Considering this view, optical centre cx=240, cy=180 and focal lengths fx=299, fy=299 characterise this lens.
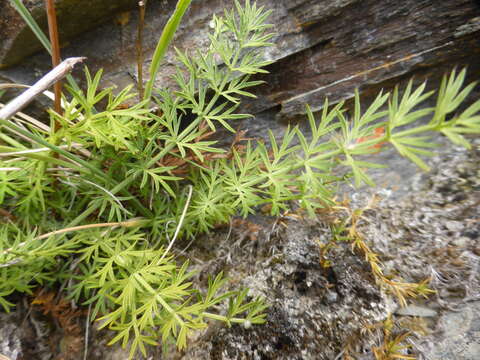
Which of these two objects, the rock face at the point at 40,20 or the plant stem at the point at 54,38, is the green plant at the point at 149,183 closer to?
the plant stem at the point at 54,38

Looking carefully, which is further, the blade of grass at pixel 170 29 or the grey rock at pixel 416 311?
the grey rock at pixel 416 311

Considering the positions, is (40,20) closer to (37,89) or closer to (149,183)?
(37,89)

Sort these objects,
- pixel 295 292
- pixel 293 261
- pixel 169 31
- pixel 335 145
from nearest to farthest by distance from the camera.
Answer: pixel 335 145
pixel 169 31
pixel 295 292
pixel 293 261

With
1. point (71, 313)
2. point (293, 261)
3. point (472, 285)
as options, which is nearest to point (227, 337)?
point (293, 261)

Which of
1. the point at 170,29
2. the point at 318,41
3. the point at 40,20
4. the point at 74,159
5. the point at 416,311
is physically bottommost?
the point at 416,311

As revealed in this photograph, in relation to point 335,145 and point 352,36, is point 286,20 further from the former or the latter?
point 335,145

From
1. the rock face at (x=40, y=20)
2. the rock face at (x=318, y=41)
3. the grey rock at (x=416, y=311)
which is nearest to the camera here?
the grey rock at (x=416, y=311)

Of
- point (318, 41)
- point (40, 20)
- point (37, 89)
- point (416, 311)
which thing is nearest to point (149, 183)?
point (37, 89)

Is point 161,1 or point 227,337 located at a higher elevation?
point 161,1

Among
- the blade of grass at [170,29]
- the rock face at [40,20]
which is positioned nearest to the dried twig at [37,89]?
the blade of grass at [170,29]
